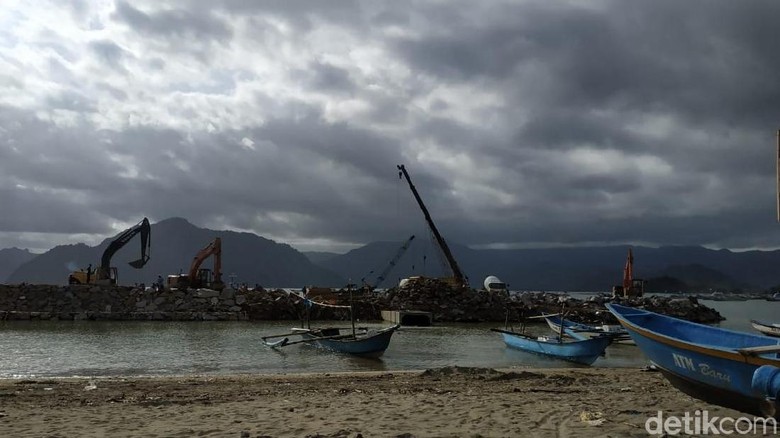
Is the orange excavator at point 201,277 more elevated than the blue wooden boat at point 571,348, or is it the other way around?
the orange excavator at point 201,277

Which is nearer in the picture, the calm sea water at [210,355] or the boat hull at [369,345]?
the calm sea water at [210,355]

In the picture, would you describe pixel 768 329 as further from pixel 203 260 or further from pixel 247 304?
pixel 203 260

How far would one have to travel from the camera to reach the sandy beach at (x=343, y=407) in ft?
34.4

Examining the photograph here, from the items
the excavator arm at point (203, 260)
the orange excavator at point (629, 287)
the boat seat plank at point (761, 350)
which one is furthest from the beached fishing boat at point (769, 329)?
the excavator arm at point (203, 260)

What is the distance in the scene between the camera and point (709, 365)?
1209cm

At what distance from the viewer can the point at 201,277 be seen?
70312 mm

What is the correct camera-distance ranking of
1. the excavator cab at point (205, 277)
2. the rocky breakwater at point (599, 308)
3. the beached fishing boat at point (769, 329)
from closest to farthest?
the beached fishing boat at point (769, 329), the rocky breakwater at point (599, 308), the excavator cab at point (205, 277)

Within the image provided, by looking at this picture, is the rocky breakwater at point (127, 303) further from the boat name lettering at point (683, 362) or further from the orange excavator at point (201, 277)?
the boat name lettering at point (683, 362)

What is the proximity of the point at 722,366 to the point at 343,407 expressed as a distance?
763 cm

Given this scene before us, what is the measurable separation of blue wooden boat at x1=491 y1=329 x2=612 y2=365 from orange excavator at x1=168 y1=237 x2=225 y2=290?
46.2m

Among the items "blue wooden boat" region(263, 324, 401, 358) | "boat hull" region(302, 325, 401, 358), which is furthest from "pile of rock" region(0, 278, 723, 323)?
"boat hull" region(302, 325, 401, 358)

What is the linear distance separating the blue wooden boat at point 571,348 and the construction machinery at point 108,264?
173 ft

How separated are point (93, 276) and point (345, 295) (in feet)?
95.5

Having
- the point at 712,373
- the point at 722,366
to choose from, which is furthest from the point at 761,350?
the point at 712,373
